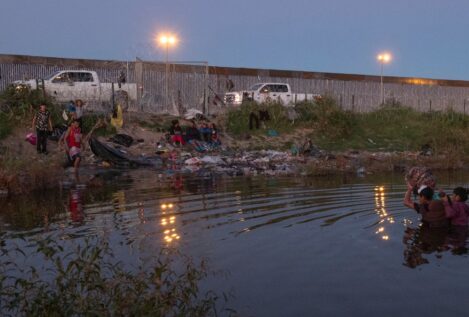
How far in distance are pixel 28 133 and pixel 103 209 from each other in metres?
13.5

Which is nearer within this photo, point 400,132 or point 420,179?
point 420,179

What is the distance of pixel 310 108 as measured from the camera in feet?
108

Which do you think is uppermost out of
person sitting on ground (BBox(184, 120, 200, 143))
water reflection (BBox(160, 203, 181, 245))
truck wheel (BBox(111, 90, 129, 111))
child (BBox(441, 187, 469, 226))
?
truck wheel (BBox(111, 90, 129, 111))

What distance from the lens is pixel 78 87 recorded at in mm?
28844

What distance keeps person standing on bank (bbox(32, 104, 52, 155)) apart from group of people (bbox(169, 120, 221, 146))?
232 inches

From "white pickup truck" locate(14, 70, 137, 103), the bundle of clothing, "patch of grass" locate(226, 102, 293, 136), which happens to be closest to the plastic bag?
"white pickup truck" locate(14, 70, 137, 103)

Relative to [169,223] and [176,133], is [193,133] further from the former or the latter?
[169,223]

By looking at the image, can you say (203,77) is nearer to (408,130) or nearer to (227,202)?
(408,130)

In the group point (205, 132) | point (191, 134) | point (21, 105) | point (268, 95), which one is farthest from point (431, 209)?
point (268, 95)

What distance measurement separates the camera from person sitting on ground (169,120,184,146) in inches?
1094

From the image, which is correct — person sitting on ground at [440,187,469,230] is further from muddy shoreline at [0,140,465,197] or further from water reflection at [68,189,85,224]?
muddy shoreline at [0,140,465,197]

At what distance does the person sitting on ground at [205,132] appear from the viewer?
28672 millimetres

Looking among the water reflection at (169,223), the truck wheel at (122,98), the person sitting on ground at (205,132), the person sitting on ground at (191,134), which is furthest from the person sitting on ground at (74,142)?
the truck wheel at (122,98)

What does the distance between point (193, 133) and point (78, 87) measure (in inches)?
220
